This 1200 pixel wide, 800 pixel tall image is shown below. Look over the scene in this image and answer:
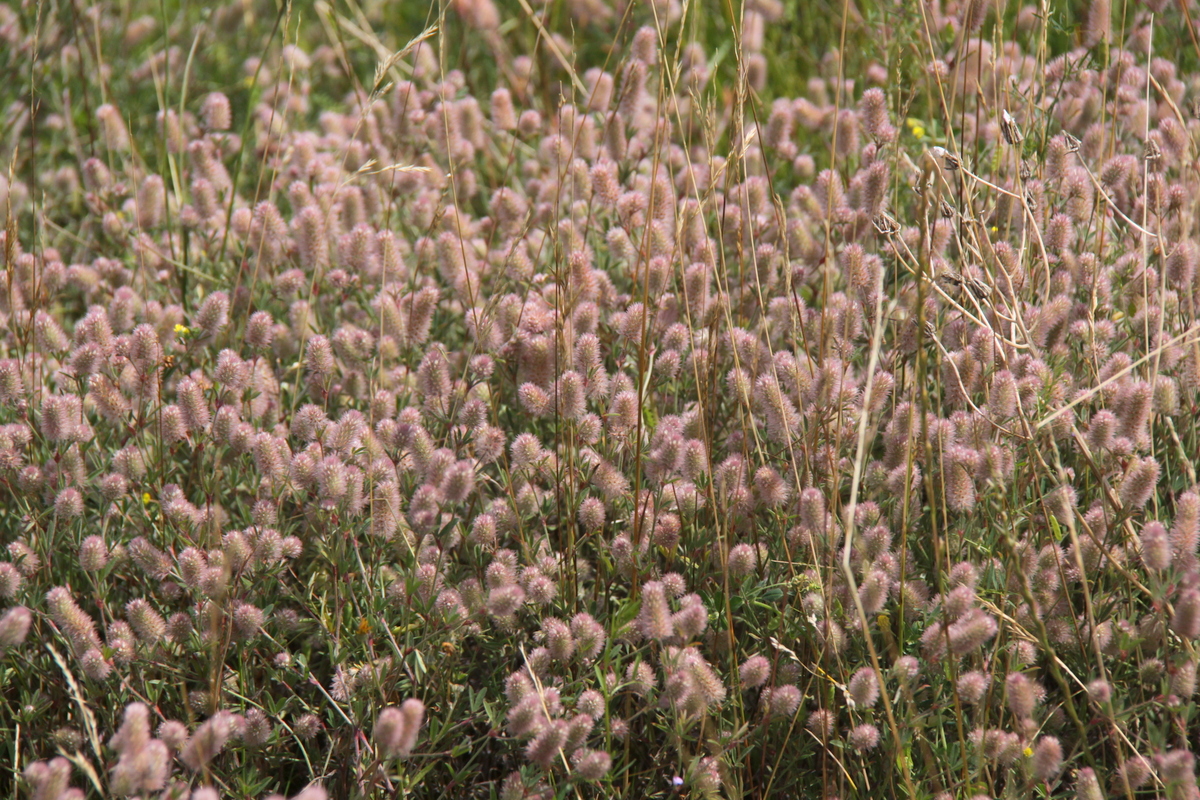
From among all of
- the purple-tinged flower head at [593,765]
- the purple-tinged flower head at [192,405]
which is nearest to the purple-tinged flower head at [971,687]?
the purple-tinged flower head at [593,765]

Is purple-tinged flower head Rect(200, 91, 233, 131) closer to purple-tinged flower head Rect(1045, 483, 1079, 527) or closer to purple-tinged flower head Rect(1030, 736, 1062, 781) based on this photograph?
purple-tinged flower head Rect(1045, 483, 1079, 527)

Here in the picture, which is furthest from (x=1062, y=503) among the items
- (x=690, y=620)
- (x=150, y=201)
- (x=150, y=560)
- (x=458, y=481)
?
(x=150, y=201)

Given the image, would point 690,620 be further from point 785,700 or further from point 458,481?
point 458,481

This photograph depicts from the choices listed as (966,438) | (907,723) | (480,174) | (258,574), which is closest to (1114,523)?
(966,438)

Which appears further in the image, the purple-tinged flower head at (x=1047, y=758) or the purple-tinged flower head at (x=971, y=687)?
the purple-tinged flower head at (x=971, y=687)

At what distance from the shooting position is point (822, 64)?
4.85m

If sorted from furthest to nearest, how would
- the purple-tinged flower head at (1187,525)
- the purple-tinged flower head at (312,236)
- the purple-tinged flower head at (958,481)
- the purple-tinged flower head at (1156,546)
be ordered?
the purple-tinged flower head at (312,236) < the purple-tinged flower head at (958,481) < the purple-tinged flower head at (1187,525) < the purple-tinged flower head at (1156,546)

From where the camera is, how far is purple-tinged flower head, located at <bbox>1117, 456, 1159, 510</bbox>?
2.10 m

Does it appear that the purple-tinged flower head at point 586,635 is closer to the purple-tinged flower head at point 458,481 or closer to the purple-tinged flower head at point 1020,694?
the purple-tinged flower head at point 458,481

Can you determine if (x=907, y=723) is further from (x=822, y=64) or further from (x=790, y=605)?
(x=822, y=64)

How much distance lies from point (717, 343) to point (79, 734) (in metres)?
1.57

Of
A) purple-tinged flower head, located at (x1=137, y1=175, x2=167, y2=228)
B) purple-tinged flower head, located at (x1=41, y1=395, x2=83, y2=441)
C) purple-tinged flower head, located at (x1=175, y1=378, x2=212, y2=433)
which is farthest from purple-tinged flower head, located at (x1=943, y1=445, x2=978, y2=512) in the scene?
purple-tinged flower head, located at (x1=137, y1=175, x2=167, y2=228)

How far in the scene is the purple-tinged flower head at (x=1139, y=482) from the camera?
2104 mm

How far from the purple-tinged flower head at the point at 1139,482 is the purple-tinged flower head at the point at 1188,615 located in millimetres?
308
